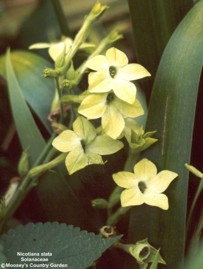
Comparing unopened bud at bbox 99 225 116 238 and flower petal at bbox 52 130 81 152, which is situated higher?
flower petal at bbox 52 130 81 152

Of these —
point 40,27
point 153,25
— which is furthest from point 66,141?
point 40,27

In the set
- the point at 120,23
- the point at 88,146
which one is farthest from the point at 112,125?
the point at 120,23

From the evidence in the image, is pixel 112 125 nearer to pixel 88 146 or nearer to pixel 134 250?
pixel 88 146

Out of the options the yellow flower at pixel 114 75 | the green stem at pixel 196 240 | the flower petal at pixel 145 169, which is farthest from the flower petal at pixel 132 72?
the green stem at pixel 196 240

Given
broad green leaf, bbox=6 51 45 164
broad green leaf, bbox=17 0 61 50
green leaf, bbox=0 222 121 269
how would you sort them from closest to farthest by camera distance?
green leaf, bbox=0 222 121 269, broad green leaf, bbox=6 51 45 164, broad green leaf, bbox=17 0 61 50

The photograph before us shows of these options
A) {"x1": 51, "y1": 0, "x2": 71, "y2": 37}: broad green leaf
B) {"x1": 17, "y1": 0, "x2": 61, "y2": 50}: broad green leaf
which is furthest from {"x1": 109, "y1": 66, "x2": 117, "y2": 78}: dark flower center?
{"x1": 17, "y1": 0, "x2": 61, "y2": 50}: broad green leaf

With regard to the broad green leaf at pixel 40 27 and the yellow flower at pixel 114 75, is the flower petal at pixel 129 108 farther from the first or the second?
the broad green leaf at pixel 40 27

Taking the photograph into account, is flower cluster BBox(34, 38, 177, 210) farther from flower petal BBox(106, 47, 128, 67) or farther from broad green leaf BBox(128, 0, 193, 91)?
broad green leaf BBox(128, 0, 193, 91)
